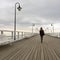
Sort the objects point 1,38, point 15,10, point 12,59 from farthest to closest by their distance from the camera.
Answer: point 15,10, point 1,38, point 12,59

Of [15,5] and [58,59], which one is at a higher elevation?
[15,5]

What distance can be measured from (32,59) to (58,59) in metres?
1.19

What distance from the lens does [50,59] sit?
353 inches

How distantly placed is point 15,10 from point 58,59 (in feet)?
64.8

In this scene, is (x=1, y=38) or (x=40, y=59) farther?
(x=1, y=38)

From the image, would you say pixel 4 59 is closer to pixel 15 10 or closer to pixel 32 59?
pixel 32 59

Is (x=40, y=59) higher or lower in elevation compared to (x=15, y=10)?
lower

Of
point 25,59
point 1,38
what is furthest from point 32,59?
point 1,38

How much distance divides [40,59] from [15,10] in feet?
64.7

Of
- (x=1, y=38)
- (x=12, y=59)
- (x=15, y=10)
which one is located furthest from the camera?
(x=15, y=10)

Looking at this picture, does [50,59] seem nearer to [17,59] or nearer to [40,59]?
[40,59]

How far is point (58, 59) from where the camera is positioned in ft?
29.5

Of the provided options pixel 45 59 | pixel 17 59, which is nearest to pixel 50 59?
pixel 45 59

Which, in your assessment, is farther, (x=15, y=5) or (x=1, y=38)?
(x=15, y=5)
